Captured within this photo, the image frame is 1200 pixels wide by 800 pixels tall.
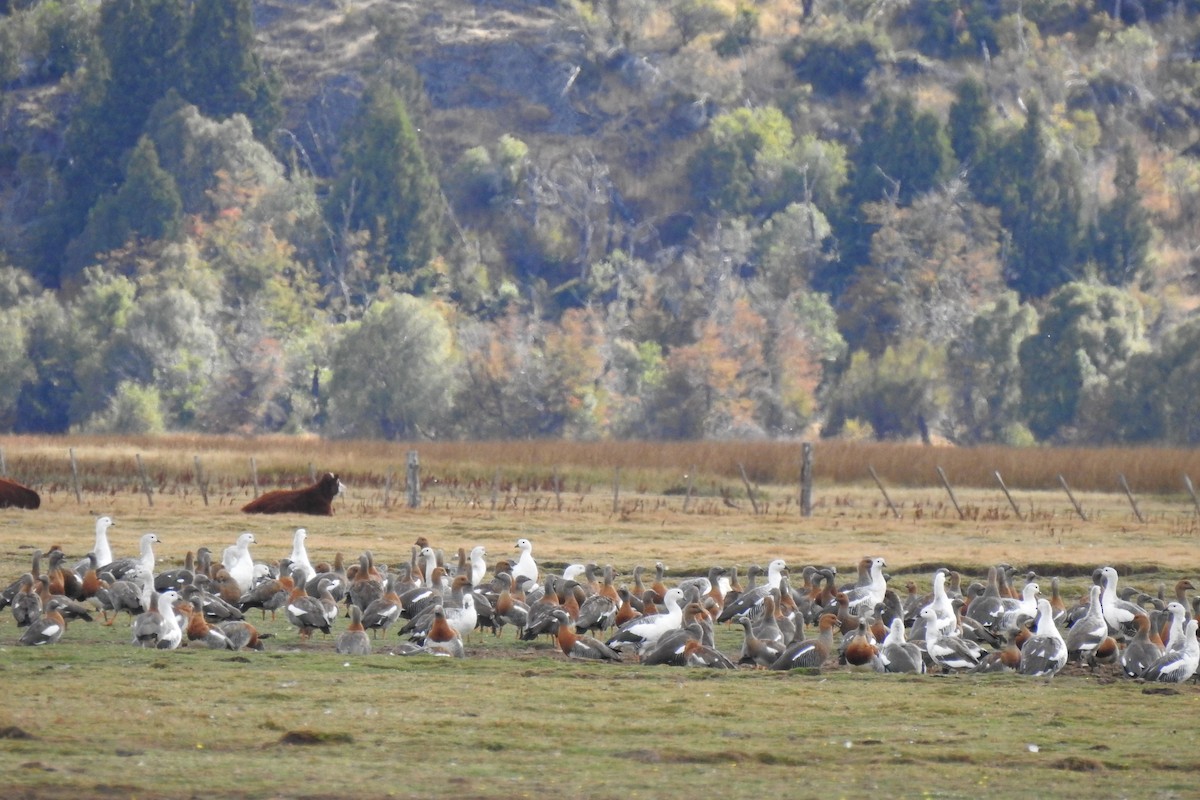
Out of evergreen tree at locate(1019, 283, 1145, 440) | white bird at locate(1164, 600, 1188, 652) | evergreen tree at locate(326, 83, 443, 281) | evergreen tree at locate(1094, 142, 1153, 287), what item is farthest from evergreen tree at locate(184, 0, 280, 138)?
white bird at locate(1164, 600, 1188, 652)

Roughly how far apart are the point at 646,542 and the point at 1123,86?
12150cm

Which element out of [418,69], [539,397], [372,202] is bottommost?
[539,397]

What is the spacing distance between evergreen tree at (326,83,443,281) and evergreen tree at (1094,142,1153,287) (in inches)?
1669

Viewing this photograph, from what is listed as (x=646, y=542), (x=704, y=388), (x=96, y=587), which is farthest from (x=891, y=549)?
(x=704, y=388)

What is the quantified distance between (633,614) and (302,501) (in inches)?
846

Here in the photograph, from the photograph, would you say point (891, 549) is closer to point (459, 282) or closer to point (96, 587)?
point (96, 587)

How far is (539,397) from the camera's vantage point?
112 metres

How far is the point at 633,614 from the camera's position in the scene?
25.4 meters

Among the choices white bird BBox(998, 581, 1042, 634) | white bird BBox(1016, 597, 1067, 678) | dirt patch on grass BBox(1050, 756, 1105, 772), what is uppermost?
dirt patch on grass BBox(1050, 756, 1105, 772)

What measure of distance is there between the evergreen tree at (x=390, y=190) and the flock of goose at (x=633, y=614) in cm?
10828

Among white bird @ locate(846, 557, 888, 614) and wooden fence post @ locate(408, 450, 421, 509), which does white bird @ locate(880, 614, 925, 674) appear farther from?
wooden fence post @ locate(408, 450, 421, 509)

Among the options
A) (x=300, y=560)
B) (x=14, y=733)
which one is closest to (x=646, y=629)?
(x=300, y=560)

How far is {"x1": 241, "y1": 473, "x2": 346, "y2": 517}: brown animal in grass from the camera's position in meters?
45.6

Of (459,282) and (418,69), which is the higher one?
(418,69)
